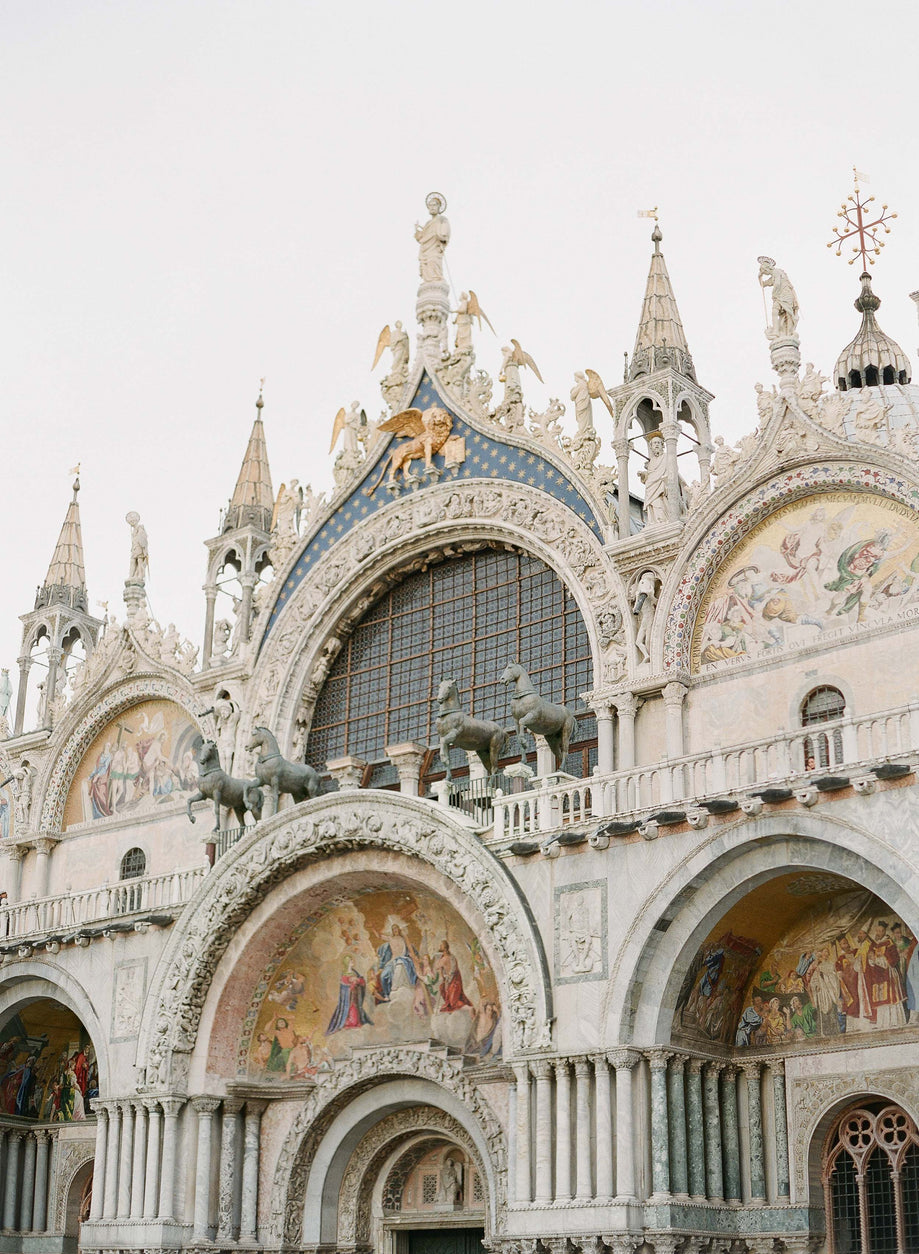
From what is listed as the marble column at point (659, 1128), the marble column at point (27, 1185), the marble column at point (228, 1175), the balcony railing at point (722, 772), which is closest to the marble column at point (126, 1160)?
the marble column at point (228, 1175)

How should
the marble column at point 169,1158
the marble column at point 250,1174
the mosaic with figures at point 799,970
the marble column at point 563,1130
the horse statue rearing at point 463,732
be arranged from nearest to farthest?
the marble column at point 563,1130, the mosaic with figures at point 799,970, the horse statue rearing at point 463,732, the marble column at point 169,1158, the marble column at point 250,1174

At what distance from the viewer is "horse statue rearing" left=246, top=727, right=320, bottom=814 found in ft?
80.6

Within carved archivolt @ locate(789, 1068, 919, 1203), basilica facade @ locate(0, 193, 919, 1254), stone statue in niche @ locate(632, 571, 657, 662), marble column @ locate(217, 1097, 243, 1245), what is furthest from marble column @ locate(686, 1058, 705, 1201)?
marble column @ locate(217, 1097, 243, 1245)

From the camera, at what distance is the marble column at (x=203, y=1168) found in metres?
22.9

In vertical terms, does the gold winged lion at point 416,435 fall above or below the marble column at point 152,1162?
above

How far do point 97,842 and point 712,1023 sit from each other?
13.7 meters

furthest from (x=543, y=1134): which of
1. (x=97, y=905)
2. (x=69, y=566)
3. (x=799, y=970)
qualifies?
(x=69, y=566)

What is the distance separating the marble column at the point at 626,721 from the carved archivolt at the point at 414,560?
25.9 inches

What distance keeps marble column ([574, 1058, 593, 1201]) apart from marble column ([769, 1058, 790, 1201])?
2.34 metres

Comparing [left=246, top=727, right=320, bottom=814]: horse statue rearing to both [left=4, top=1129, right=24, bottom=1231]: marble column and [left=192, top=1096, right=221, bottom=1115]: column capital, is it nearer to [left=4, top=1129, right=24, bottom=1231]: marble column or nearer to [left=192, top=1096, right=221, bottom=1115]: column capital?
[left=192, top=1096, right=221, bottom=1115]: column capital

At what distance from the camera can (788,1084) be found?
19.8m

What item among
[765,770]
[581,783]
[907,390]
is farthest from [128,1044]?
[907,390]

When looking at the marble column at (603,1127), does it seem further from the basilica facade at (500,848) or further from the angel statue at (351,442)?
the angel statue at (351,442)

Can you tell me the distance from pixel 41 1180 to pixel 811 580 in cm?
1628
